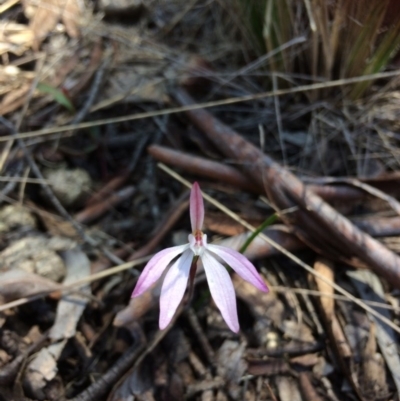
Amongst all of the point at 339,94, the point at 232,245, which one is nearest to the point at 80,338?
the point at 232,245

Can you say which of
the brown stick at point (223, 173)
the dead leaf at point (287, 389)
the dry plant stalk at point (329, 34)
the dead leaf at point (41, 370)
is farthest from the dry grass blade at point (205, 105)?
the dead leaf at point (287, 389)

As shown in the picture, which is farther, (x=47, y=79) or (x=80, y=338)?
(x=47, y=79)

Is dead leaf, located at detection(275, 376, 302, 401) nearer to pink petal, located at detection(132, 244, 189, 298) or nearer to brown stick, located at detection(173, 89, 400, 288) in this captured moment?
brown stick, located at detection(173, 89, 400, 288)

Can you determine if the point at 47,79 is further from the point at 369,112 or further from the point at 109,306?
the point at 369,112

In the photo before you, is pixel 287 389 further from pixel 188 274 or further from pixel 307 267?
pixel 188 274

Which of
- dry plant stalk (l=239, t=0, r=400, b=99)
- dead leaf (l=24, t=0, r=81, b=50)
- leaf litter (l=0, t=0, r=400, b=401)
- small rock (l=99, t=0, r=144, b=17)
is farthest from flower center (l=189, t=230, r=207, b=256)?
small rock (l=99, t=0, r=144, b=17)
